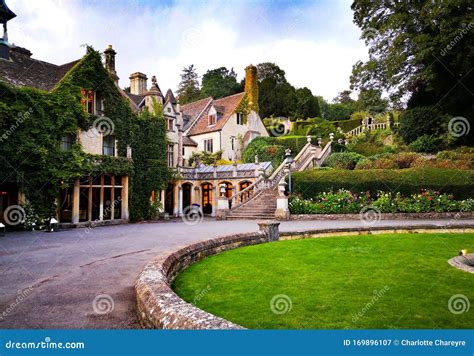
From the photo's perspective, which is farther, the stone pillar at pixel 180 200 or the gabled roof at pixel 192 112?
the gabled roof at pixel 192 112

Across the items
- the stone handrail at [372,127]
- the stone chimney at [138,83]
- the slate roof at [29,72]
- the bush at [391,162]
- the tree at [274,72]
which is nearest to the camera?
the slate roof at [29,72]

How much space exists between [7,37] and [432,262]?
2420cm

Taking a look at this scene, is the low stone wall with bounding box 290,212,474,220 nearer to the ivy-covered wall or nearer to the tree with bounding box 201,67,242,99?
the ivy-covered wall

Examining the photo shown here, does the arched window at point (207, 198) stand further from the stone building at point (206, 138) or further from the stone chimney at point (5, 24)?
the stone chimney at point (5, 24)

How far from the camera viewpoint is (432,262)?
26.1 feet

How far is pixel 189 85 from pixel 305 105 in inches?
1118

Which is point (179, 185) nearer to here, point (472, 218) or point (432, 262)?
point (472, 218)

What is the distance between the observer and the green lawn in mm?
4410

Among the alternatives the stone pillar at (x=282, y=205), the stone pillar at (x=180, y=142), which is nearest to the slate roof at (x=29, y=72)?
the stone pillar at (x=180, y=142)

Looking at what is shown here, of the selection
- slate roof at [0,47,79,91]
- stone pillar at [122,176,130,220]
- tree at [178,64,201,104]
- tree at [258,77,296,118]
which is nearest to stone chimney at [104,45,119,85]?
slate roof at [0,47,79,91]
